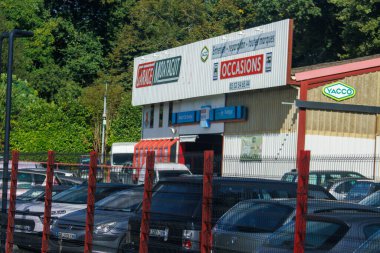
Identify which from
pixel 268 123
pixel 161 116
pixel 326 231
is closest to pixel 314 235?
pixel 326 231

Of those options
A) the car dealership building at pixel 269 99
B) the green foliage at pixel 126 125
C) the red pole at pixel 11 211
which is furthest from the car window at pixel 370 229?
the green foliage at pixel 126 125

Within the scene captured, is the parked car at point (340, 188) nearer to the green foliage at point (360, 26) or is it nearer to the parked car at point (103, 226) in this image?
the parked car at point (103, 226)

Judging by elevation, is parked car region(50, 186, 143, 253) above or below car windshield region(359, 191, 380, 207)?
below

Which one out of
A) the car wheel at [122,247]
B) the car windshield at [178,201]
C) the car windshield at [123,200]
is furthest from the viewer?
the car windshield at [123,200]

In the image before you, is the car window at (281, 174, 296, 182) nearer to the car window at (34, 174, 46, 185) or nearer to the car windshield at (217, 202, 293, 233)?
the car windshield at (217, 202, 293, 233)

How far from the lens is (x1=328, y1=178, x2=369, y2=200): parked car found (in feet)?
26.8

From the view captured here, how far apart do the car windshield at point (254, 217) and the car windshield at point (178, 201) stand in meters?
0.86

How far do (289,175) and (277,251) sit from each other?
4.93 feet

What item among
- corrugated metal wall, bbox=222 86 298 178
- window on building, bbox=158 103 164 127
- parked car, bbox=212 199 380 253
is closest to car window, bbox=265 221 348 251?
parked car, bbox=212 199 380 253

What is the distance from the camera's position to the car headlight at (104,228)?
13.4m

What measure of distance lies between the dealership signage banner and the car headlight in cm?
2298

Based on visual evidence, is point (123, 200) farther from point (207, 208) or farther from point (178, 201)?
point (207, 208)

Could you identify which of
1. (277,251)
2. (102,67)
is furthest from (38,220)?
(102,67)

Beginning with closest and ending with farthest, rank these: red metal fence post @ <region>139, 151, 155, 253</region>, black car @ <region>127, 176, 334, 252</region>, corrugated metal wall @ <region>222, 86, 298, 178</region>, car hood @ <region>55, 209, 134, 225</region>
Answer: black car @ <region>127, 176, 334, 252</region>, red metal fence post @ <region>139, 151, 155, 253</region>, car hood @ <region>55, 209, 134, 225</region>, corrugated metal wall @ <region>222, 86, 298, 178</region>
